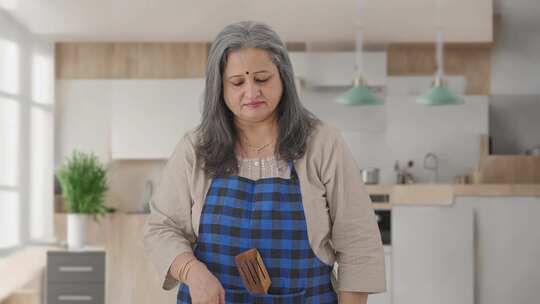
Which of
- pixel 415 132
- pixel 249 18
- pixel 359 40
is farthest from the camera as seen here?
pixel 415 132

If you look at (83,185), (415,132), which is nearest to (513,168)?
(415,132)

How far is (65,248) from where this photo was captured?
582 cm

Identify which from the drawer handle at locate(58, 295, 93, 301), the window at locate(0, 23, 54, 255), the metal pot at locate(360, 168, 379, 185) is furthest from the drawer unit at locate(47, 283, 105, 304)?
the metal pot at locate(360, 168, 379, 185)

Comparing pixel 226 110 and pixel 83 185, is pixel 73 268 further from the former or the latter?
pixel 226 110

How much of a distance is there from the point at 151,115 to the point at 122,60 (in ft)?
1.97

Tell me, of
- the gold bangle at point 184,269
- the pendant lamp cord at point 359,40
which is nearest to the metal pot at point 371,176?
the pendant lamp cord at point 359,40

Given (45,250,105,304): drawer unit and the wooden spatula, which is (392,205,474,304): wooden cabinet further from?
the wooden spatula

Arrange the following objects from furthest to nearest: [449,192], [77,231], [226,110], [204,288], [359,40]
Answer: [359,40]
[77,231]
[449,192]
[226,110]
[204,288]

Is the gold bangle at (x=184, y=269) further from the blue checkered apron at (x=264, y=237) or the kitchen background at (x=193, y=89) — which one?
the kitchen background at (x=193, y=89)

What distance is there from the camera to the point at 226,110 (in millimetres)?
1587

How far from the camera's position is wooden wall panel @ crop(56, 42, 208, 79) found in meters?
6.69

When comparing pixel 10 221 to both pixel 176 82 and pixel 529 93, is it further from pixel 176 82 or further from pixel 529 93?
pixel 529 93

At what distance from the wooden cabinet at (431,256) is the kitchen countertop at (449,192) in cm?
4

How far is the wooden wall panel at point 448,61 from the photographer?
22.4 feet
